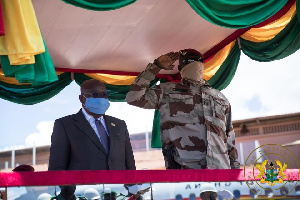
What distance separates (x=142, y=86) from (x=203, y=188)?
172 cm

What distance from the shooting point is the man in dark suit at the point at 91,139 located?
142 inches

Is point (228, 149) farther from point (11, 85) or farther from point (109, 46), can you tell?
point (11, 85)

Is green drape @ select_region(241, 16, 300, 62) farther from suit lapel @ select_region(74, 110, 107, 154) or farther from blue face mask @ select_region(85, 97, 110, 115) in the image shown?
suit lapel @ select_region(74, 110, 107, 154)

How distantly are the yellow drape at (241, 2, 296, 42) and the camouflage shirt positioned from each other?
3.47ft

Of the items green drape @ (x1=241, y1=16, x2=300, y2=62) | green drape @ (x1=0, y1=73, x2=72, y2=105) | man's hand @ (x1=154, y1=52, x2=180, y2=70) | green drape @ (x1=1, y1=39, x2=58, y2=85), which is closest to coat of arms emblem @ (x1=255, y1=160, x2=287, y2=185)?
green drape @ (x1=1, y1=39, x2=58, y2=85)

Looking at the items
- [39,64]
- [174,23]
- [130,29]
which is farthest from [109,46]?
[39,64]

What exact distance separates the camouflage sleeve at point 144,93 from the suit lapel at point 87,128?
535 mm

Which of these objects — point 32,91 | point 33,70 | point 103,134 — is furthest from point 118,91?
point 33,70

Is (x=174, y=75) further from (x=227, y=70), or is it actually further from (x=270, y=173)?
(x=270, y=173)

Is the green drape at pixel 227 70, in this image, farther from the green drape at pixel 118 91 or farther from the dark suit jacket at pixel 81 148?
the dark suit jacket at pixel 81 148

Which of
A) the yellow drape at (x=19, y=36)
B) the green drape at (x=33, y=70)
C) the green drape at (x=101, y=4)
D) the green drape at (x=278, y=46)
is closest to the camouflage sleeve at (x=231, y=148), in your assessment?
the green drape at (x=278, y=46)

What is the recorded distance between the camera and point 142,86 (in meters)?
4.17

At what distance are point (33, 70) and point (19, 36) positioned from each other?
0.74 ft

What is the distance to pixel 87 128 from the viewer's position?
3.74 m
